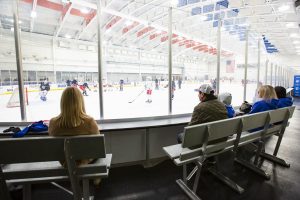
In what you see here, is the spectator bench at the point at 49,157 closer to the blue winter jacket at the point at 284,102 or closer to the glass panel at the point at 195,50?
the blue winter jacket at the point at 284,102

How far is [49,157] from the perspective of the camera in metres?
1.14

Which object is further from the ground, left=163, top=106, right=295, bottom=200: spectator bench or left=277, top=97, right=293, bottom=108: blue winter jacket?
left=277, top=97, right=293, bottom=108: blue winter jacket

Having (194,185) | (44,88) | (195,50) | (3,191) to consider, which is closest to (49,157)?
(3,191)

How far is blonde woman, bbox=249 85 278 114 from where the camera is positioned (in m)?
2.33

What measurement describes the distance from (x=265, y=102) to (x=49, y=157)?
8.26 ft

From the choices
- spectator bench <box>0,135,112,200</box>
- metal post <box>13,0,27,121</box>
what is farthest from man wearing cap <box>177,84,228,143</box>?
metal post <box>13,0,27,121</box>

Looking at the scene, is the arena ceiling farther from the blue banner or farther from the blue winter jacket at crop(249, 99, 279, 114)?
the blue banner

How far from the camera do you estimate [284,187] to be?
6.09 feet

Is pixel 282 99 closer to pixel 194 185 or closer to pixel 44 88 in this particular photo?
pixel 194 185

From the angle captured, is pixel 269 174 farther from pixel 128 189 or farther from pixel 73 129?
pixel 73 129

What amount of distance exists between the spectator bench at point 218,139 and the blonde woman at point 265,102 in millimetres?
129

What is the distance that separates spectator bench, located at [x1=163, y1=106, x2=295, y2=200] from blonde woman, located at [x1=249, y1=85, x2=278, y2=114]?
0.42ft

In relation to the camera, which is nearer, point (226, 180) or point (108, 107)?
point (226, 180)

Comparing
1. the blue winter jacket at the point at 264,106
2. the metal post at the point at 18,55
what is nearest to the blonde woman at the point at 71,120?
the metal post at the point at 18,55
